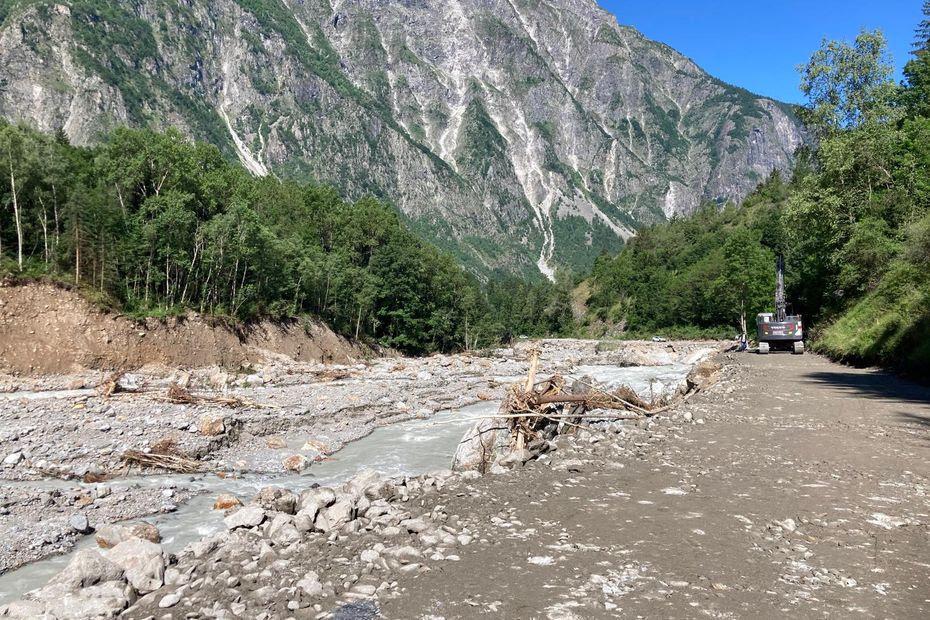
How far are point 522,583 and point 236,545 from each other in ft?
11.6

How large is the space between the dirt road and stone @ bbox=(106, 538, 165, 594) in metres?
2.74

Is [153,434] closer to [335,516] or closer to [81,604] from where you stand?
[335,516]

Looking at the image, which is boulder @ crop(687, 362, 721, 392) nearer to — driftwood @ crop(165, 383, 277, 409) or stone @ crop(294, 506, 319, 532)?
stone @ crop(294, 506, 319, 532)

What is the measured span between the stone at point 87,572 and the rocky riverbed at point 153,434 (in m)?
2.84

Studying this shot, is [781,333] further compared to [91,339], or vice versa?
[781,333]

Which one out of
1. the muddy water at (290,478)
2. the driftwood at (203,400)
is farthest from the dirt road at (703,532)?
the driftwood at (203,400)

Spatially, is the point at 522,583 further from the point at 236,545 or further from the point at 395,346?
the point at 395,346

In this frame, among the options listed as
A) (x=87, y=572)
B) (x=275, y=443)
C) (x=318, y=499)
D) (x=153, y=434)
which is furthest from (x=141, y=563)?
(x=153, y=434)

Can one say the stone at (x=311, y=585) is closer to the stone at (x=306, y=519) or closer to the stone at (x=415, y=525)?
the stone at (x=415, y=525)

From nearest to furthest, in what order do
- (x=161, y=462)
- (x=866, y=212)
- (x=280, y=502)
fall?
(x=280, y=502)
(x=161, y=462)
(x=866, y=212)

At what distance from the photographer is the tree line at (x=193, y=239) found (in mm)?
36750

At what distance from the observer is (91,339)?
1325 inches

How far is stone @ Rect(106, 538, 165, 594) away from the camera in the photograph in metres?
5.45

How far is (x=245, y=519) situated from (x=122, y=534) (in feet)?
12.8
